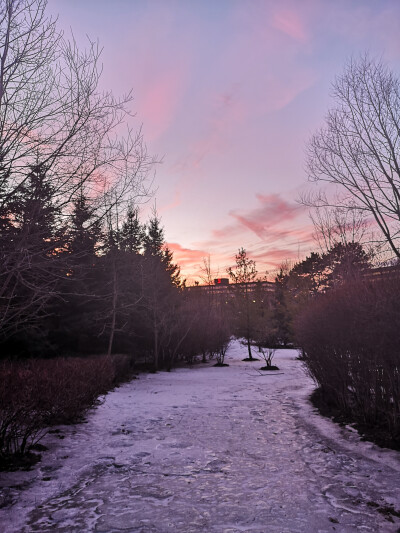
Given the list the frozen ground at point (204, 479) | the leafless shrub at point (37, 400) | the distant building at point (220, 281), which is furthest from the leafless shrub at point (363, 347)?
the distant building at point (220, 281)

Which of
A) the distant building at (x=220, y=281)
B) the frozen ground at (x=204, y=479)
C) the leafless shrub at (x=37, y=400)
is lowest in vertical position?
the frozen ground at (x=204, y=479)

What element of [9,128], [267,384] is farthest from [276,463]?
[267,384]

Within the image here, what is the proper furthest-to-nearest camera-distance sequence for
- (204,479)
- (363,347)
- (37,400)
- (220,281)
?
(220,281), (363,347), (37,400), (204,479)

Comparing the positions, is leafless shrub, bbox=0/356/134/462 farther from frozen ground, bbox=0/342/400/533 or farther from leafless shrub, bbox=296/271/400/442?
leafless shrub, bbox=296/271/400/442

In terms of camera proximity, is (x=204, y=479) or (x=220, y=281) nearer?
(x=204, y=479)

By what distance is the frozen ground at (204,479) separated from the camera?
12.1 ft

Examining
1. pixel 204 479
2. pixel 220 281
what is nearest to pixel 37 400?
pixel 204 479

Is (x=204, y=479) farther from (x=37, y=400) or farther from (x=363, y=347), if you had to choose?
(x=363, y=347)

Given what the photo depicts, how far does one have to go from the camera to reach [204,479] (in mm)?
4816

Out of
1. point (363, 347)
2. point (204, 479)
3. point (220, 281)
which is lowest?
point (204, 479)

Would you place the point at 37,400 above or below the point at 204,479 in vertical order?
above

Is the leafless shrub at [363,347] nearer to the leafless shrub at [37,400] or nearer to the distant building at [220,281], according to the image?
the leafless shrub at [37,400]

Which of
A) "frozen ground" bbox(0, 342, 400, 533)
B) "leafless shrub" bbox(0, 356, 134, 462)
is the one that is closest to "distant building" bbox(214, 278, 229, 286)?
"leafless shrub" bbox(0, 356, 134, 462)

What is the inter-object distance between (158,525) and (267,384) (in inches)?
486
